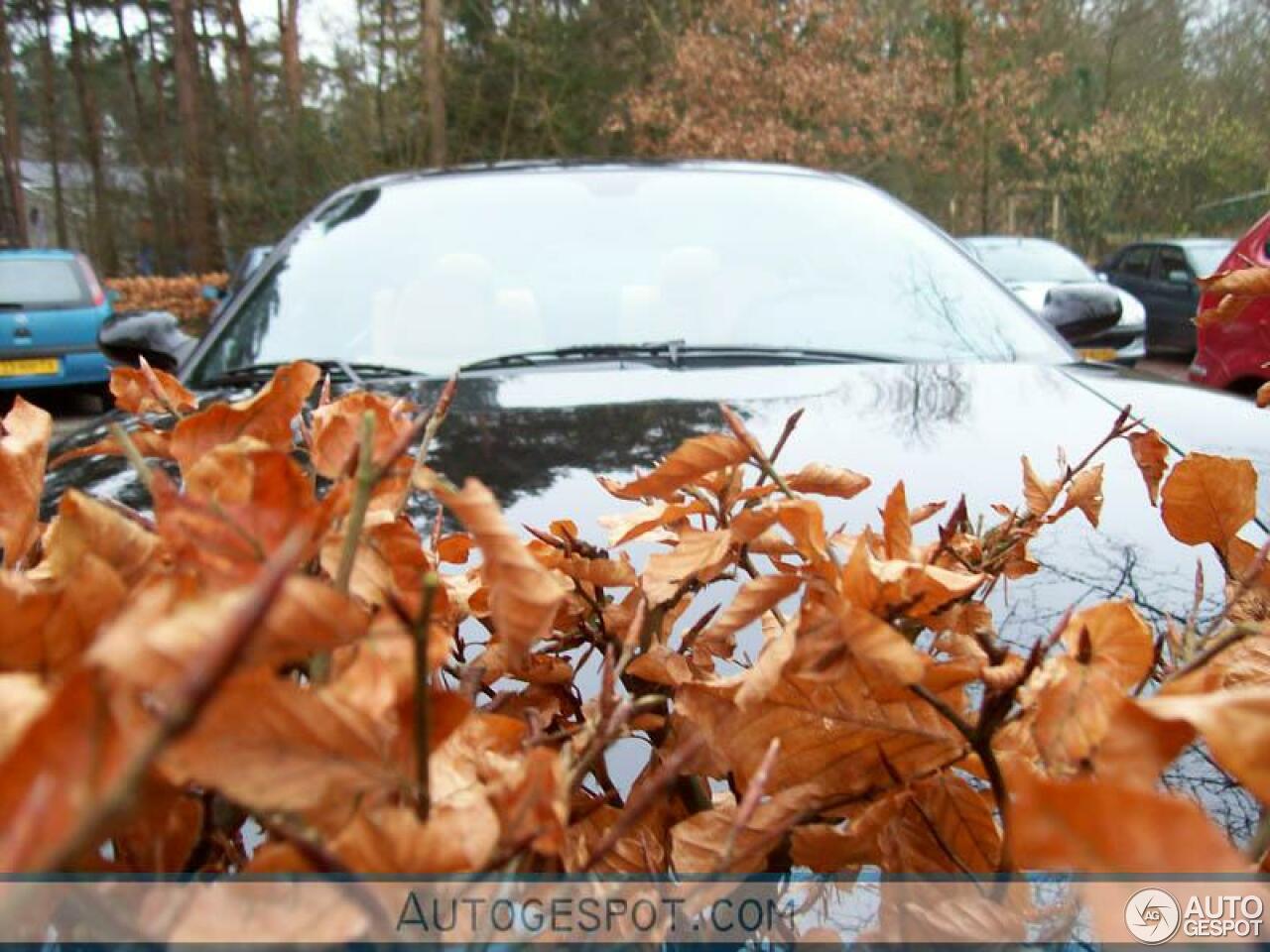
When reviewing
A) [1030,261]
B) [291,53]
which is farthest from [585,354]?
[291,53]

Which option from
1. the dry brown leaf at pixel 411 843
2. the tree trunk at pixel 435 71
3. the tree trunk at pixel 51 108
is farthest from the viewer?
the tree trunk at pixel 51 108

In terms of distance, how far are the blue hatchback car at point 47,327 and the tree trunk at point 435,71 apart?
27.8 feet

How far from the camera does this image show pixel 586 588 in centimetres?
75

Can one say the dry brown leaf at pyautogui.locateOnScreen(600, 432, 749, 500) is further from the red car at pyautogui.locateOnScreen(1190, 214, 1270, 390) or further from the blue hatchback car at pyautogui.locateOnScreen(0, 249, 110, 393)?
the blue hatchback car at pyautogui.locateOnScreen(0, 249, 110, 393)

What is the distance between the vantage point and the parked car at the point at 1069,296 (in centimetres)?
296

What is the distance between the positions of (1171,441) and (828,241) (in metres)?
1.13

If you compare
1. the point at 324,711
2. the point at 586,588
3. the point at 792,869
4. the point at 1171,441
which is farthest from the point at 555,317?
the point at 324,711

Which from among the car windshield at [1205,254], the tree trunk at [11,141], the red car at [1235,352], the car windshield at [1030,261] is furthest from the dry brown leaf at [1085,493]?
the tree trunk at [11,141]

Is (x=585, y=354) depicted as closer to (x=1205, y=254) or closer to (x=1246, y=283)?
(x=1246, y=283)

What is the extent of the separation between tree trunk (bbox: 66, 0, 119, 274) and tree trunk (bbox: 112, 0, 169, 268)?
0.77 meters

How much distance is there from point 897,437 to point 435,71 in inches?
703

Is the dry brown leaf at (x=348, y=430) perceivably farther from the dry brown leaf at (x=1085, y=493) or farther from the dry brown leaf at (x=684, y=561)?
the dry brown leaf at (x=1085, y=493)

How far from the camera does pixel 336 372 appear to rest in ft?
A: 7.06

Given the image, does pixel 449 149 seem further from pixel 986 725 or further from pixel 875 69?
pixel 986 725
